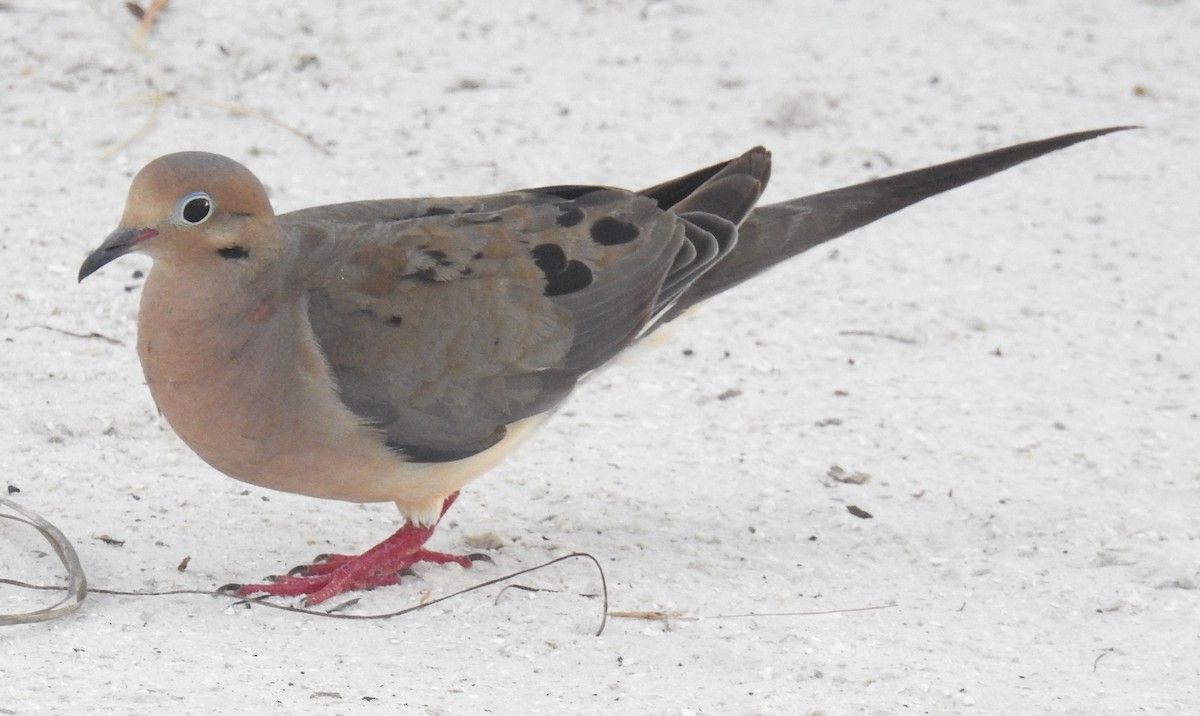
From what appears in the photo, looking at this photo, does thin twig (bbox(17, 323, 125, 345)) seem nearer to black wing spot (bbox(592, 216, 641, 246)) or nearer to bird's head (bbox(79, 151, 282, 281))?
bird's head (bbox(79, 151, 282, 281))

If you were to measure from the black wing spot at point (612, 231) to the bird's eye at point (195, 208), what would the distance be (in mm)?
1185

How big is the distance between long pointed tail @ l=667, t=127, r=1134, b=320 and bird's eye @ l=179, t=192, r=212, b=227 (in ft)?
4.93

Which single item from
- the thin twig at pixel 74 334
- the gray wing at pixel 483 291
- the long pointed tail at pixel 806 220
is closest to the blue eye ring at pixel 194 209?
the gray wing at pixel 483 291

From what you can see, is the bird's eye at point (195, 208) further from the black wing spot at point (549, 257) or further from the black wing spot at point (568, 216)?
the black wing spot at point (568, 216)

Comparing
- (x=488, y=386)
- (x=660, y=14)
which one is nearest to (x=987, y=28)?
(x=660, y=14)

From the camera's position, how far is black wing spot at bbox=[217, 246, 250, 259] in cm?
384

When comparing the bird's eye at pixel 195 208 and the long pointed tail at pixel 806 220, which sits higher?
the bird's eye at pixel 195 208

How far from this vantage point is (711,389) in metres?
5.48

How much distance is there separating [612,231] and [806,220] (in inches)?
23.3

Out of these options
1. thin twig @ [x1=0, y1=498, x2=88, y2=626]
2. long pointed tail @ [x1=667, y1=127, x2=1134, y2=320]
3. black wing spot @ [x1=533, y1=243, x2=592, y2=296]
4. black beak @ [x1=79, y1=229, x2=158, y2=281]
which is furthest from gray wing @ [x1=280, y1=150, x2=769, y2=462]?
thin twig @ [x1=0, y1=498, x2=88, y2=626]

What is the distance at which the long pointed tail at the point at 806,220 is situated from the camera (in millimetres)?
4625

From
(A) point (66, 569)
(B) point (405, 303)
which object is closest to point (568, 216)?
(B) point (405, 303)

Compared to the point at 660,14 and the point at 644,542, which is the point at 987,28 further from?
the point at 644,542

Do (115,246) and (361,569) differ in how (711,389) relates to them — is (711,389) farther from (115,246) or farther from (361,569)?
(115,246)
